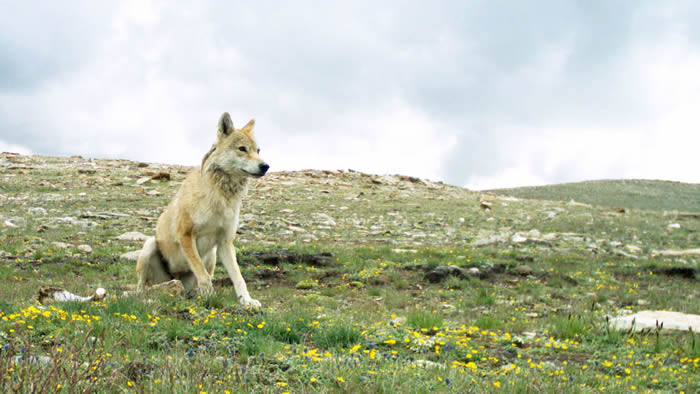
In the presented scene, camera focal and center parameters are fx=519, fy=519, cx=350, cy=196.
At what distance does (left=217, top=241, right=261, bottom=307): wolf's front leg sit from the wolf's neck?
802mm

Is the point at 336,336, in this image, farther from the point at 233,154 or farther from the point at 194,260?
the point at 233,154

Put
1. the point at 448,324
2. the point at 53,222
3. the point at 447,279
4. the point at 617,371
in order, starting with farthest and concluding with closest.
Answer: the point at 53,222, the point at 447,279, the point at 448,324, the point at 617,371

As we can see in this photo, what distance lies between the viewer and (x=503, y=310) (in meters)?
9.33

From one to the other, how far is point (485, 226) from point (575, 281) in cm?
1074

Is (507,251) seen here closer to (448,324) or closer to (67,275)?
(448,324)

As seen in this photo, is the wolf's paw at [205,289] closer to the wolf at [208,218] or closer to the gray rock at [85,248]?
the wolf at [208,218]

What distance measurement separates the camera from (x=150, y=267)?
8367 mm

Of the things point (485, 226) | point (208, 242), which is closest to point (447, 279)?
point (208, 242)

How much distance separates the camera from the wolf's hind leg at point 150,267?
323 inches

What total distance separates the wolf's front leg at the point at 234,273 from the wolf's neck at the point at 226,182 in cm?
80

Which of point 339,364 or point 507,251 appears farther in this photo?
point 507,251

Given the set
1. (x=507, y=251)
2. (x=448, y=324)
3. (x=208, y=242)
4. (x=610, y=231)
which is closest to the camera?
(x=448, y=324)

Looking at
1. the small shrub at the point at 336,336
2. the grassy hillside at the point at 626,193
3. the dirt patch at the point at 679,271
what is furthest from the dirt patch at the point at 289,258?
the grassy hillside at the point at 626,193

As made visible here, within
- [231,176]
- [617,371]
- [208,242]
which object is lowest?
[617,371]
